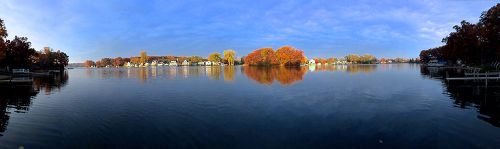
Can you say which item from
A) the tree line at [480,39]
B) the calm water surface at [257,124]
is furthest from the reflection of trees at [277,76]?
the tree line at [480,39]

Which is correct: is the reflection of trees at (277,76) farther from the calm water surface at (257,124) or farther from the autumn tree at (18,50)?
the autumn tree at (18,50)

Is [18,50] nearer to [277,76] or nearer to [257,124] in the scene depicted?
[277,76]

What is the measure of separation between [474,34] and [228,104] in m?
74.6

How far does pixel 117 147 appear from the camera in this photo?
44.8 feet

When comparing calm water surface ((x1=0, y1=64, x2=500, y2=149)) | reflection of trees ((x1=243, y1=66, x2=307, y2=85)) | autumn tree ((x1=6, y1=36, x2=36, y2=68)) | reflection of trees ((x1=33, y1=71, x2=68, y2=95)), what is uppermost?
autumn tree ((x1=6, y1=36, x2=36, y2=68))

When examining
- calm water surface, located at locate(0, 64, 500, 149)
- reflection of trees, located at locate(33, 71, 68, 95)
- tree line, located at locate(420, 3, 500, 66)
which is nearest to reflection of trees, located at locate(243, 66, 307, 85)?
calm water surface, located at locate(0, 64, 500, 149)

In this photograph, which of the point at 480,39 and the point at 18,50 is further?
the point at 18,50

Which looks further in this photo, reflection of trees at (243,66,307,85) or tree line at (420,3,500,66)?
tree line at (420,3,500,66)

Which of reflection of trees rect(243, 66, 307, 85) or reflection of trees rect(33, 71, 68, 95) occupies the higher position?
reflection of trees rect(243, 66, 307, 85)

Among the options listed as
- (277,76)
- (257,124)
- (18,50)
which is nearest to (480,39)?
(277,76)

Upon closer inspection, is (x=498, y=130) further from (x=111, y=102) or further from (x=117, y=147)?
(x=111, y=102)

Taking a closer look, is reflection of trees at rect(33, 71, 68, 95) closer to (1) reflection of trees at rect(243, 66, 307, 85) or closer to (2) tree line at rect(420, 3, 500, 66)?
(1) reflection of trees at rect(243, 66, 307, 85)

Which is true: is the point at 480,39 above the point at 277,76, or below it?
above

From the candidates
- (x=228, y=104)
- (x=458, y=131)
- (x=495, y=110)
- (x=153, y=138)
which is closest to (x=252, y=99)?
(x=228, y=104)
